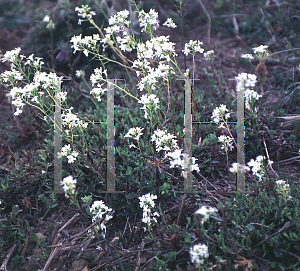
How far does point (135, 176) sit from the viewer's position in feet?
8.67

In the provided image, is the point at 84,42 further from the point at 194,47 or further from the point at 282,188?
the point at 282,188

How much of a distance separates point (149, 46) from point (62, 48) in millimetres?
2337

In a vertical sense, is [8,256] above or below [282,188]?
below

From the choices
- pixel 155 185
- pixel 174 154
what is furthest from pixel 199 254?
pixel 155 185

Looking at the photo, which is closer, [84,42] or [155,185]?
[155,185]

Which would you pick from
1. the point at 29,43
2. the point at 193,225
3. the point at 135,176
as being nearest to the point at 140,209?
the point at 135,176

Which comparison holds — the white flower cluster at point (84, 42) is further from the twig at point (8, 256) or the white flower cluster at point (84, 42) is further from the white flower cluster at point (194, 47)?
the twig at point (8, 256)

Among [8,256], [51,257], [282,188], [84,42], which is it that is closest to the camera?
[282,188]

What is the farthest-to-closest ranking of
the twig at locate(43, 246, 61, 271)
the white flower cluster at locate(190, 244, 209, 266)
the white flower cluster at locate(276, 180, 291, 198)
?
1. the twig at locate(43, 246, 61, 271)
2. the white flower cluster at locate(276, 180, 291, 198)
3. the white flower cluster at locate(190, 244, 209, 266)

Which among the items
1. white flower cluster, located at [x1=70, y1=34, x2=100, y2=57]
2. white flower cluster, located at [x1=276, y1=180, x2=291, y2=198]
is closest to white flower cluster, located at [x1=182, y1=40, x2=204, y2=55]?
white flower cluster, located at [x1=70, y1=34, x2=100, y2=57]

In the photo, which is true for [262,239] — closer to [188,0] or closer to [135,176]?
[135,176]

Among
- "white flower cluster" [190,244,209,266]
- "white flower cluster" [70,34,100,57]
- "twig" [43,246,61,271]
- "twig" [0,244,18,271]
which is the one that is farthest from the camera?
"white flower cluster" [70,34,100,57]

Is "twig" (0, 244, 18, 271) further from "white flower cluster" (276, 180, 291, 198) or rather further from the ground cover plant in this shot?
"white flower cluster" (276, 180, 291, 198)

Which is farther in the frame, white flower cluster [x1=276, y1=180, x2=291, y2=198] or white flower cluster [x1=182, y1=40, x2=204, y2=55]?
white flower cluster [x1=182, y1=40, x2=204, y2=55]
